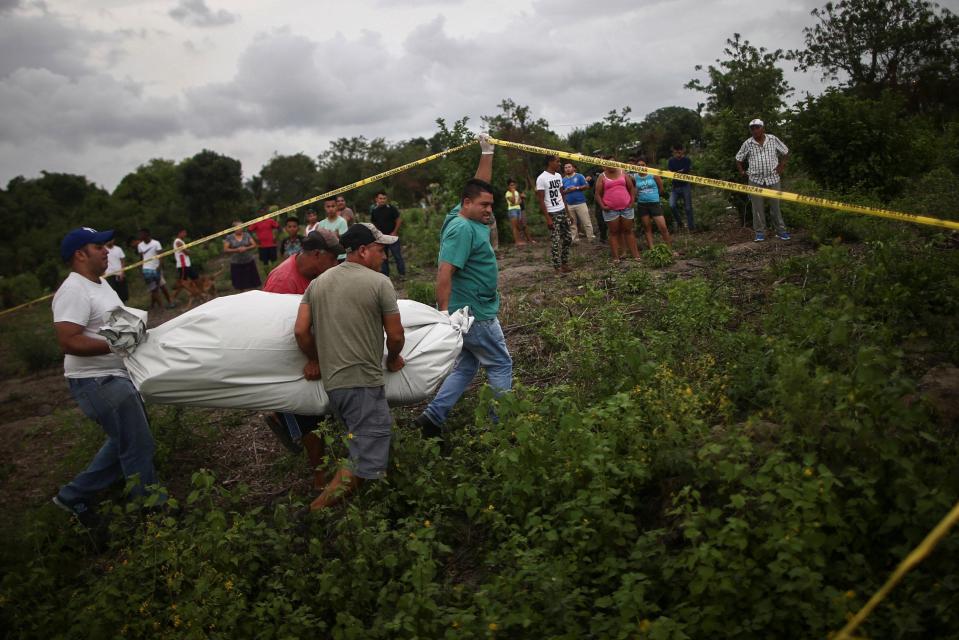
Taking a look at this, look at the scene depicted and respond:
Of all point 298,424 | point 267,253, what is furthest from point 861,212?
point 267,253

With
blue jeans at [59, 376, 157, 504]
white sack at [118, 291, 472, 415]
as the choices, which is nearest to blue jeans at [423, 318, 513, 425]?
white sack at [118, 291, 472, 415]

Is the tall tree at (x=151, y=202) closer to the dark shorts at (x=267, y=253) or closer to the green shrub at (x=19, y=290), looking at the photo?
the green shrub at (x=19, y=290)

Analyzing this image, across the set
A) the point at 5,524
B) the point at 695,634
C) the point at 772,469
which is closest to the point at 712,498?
the point at 772,469

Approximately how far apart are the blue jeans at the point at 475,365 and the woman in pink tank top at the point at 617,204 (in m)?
5.43

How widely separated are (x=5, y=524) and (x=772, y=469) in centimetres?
526

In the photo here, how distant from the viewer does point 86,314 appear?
14.5 ft

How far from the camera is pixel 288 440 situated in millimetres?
5281

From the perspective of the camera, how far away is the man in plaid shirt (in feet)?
31.9

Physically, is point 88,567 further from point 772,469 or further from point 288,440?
point 772,469

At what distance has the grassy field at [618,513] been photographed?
2.94 metres

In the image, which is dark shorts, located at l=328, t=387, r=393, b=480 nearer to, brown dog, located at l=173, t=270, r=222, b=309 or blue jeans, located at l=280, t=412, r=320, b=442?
blue jeans, located at l=280, t=412, r=320, b=442

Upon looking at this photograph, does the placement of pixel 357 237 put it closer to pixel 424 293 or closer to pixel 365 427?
pixel 365 427

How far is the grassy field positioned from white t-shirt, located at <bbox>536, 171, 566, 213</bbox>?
5.32 meters

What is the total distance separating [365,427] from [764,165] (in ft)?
25.0
